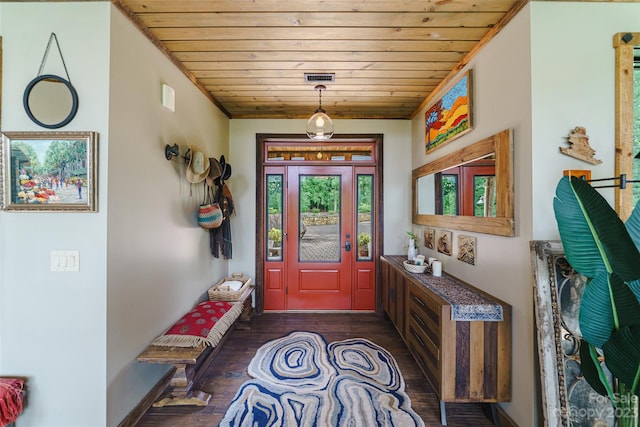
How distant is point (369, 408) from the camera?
1836mm

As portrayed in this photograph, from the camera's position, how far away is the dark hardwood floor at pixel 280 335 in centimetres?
179

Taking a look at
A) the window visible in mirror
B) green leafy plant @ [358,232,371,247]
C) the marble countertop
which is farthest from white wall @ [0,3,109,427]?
green leafy plant @ [358,232,371,247]

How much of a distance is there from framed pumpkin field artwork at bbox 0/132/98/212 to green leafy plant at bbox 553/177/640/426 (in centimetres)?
239

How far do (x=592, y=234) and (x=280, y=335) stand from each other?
2.80 metres

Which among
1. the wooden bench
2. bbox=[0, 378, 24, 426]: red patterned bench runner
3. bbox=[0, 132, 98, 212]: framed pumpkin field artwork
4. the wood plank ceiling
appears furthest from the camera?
the wooden bench

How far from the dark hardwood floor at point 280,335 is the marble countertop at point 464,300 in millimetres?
773

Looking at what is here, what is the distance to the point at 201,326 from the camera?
6.78ft

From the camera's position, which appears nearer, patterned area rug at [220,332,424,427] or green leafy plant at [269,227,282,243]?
patterned area rug at [220,332,424,427]

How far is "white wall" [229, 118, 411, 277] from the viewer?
350 centimetres

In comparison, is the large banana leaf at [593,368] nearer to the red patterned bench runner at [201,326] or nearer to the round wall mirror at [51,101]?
the red patterned bench runner at [201,326]

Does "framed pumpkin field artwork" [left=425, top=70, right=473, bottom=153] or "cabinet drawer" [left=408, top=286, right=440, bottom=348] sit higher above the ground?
"framed pumpkin field artwork" [left=425, top=70, right=473, bottom=153]

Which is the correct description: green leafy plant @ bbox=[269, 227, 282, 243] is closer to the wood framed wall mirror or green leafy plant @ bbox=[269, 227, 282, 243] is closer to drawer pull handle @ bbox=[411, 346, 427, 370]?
the wood framed wall mirror

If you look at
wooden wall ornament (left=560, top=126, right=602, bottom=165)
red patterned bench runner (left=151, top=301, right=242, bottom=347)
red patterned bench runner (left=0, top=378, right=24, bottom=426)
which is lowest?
red patterned bench runner (left=0, top=378, right=24, bottom=426)

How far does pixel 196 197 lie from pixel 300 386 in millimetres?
2008
